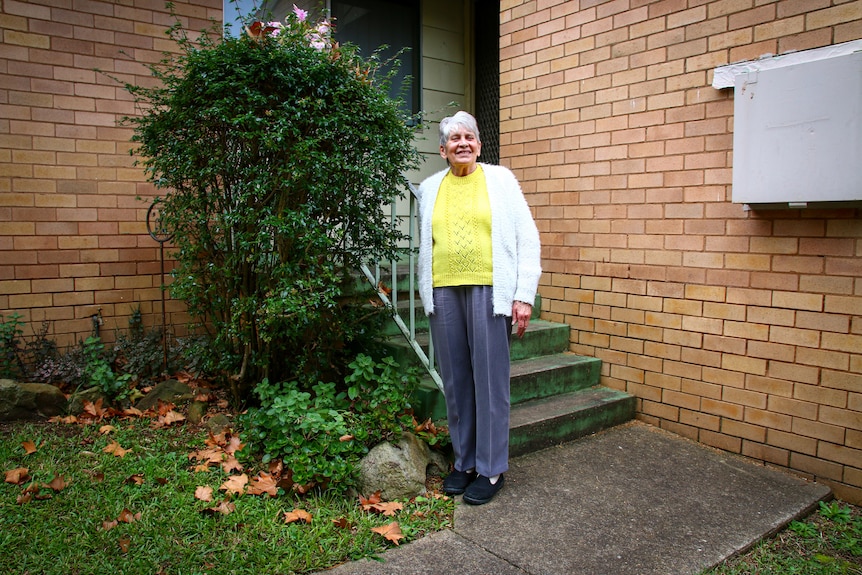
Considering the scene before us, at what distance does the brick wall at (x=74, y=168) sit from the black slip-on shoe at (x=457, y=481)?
243cm

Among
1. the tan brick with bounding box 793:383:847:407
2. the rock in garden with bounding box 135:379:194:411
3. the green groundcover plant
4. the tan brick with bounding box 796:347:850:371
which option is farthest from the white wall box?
the rock in garden with bounding box 135:379:194:411

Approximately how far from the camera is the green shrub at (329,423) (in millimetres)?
3025

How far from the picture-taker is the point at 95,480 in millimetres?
3055

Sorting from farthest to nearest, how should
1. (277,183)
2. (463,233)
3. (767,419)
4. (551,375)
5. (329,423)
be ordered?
(551,375) < (767,419) < (277,183) < (329,423) < (463,233)

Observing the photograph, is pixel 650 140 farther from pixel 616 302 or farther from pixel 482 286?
pixel 482 286

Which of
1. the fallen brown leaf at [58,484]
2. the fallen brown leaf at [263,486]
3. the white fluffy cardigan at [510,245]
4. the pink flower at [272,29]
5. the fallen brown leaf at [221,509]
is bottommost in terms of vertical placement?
the fallen brown leaf at [221,509]

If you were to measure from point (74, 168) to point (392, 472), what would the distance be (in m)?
2.97

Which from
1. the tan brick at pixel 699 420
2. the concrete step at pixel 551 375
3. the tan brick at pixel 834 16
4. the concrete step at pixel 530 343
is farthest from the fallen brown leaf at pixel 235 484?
the tan brick at pixel 834 16

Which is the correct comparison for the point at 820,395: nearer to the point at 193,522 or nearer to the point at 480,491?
the point at 480,491

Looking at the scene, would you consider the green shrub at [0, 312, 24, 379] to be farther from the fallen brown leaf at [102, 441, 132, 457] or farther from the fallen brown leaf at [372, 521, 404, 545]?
the fallen brown leaf at [372, 521, 404, 545]

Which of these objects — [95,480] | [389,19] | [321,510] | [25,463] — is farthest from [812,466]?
[389,19]

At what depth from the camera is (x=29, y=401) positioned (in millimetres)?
3752

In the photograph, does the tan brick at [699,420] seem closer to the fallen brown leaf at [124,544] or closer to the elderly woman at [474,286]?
the elderly woman at [474,286]

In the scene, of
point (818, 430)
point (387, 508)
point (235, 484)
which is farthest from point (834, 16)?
point (235, 484)
